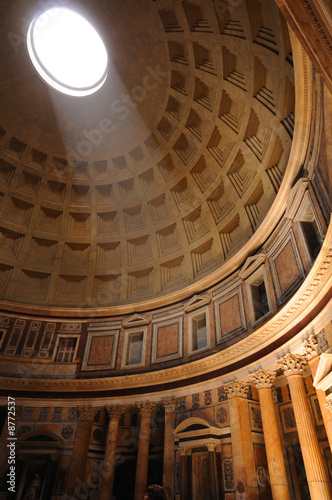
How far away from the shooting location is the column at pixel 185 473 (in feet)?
39.8

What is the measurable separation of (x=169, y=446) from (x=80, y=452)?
4.36m

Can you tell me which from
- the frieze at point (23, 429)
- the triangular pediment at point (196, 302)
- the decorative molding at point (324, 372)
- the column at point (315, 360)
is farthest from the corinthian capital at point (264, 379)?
the frieze at point (23, 429)

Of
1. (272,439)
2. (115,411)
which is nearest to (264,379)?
(272,439)

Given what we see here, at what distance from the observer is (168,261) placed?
1978 centimetres

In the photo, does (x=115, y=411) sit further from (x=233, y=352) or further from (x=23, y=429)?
(x=233, y=352)

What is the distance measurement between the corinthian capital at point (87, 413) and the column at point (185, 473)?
→ 17.3ft

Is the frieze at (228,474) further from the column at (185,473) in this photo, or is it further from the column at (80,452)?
the column at (80,452)

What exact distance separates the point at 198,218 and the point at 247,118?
6.09 metres

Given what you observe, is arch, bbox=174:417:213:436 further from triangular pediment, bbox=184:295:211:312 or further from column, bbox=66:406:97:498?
triangular pediment, bbox=184:295:211:312

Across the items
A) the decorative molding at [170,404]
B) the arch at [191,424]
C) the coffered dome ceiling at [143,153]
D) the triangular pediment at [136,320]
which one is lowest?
the arch at [191,424]

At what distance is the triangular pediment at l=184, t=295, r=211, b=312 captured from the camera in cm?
1655

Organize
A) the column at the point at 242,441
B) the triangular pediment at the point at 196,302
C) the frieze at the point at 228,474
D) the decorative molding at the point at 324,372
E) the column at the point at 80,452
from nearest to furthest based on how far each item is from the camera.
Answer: the decorative molding at the point at 324,372 → the column at the point at 242,441 → the frieze at the point at 228,474 → the column at the point at 80,452 → the triangular pediment at the point at 196,302

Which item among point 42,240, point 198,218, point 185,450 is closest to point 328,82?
point 185,450

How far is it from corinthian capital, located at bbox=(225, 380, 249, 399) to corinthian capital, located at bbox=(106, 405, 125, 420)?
230 inches
